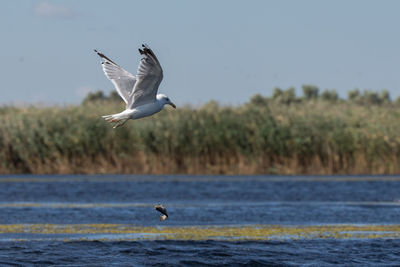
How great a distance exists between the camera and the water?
1686 cm

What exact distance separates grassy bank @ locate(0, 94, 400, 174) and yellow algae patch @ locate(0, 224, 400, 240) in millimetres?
13497

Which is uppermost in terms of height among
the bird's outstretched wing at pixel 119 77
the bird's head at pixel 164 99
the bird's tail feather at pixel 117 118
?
the bird's outstretched wing at pixel 119 77

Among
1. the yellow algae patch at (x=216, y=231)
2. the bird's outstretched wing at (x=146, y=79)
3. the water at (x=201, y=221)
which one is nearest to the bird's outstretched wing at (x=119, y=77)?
the bird's outstretched wing at (x=146, y=79)

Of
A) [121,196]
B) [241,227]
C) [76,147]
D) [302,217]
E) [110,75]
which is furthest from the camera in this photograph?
[76,147]

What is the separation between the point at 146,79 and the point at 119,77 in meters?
1.76

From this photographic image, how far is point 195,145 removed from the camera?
34.5 m

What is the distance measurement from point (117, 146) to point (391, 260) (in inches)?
757

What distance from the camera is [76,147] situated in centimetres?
3459

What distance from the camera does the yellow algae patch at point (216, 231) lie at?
758 inches

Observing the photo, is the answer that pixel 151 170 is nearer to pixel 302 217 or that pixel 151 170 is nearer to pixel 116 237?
pixel 302 217

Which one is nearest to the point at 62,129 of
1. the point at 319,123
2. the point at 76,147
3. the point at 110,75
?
the point at 76,147

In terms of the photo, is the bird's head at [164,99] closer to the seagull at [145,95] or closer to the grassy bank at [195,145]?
the seagull at [145,95]

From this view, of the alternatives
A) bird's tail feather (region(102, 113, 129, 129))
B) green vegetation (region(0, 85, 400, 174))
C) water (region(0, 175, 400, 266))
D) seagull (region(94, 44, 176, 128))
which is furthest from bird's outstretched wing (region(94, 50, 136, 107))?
green vegetation (region(0, 85, 400, 174))

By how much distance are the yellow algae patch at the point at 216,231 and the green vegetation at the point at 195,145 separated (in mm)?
13497
